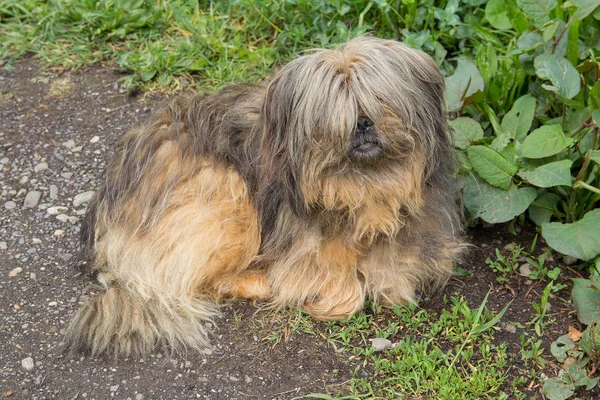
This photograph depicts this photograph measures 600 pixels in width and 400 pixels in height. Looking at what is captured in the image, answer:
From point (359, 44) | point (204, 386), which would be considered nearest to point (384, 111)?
point (359, 44)

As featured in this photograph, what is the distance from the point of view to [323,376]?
145 inches

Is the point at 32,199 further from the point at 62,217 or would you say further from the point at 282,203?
the point at 282,203

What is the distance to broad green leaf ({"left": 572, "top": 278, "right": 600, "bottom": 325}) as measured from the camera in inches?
149

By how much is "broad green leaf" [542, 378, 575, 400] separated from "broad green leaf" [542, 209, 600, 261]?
2.06 feet

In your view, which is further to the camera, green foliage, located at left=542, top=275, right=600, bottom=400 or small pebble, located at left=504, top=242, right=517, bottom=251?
small pebble, located at left=504, top=242, right=517, bottom=251

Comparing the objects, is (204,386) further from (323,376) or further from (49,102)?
(49,102)

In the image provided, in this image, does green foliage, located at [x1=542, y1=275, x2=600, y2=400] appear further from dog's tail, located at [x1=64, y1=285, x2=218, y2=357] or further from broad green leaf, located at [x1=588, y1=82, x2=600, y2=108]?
dog's tail, located at [x1=64, y1=285, x2=218, y2=357]

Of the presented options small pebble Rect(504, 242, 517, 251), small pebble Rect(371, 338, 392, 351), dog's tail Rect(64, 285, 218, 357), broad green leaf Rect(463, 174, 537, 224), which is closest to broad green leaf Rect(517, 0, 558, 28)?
broad green leaf Rect(463, 174, 537, 224)

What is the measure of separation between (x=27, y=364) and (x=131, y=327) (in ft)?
1.56

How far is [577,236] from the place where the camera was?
13.0 feet

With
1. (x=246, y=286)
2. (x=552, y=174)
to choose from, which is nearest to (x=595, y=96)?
(x=552, y=174)

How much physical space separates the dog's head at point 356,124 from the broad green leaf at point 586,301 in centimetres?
87

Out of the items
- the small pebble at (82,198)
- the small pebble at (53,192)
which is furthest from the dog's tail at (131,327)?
the small pebble at (53,192)

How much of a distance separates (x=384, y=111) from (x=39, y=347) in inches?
72.7
